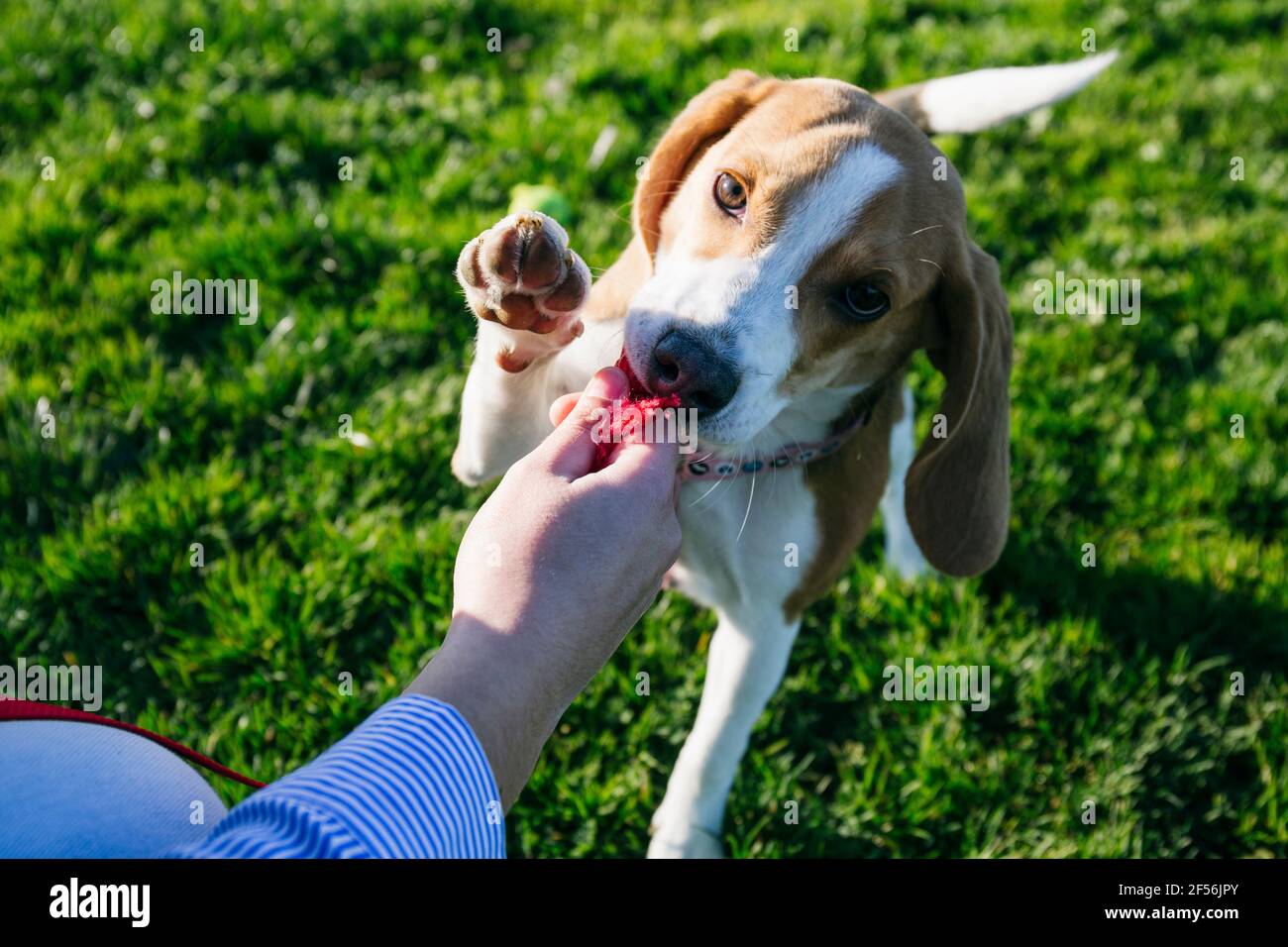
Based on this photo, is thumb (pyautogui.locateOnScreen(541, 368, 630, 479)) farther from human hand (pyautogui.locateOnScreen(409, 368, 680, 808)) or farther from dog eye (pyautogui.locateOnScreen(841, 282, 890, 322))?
dog eye (pyautogui.locateOnScreen(841, 282, 890, 322))

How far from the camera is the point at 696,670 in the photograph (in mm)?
3775

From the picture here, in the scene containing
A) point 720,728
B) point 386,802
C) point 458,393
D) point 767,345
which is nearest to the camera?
point 386,802

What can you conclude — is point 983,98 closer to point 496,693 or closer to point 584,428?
point 584,428

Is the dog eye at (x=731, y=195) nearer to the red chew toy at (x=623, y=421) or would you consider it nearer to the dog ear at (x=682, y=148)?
the dog ear at (x=682, y=148)

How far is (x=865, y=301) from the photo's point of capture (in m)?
2.73

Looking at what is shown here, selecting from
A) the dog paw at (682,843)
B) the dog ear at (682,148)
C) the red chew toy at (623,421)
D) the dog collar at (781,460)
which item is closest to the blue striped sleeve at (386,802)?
the red chew toy at (623,421)

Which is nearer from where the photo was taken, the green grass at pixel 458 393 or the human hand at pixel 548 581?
the human hand at pixel 548 581

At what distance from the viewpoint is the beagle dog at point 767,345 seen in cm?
247

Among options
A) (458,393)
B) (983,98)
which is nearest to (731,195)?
(983,98)

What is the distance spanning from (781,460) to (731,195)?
2.50 ft

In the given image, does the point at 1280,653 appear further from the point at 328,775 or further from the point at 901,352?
the point at 328,775

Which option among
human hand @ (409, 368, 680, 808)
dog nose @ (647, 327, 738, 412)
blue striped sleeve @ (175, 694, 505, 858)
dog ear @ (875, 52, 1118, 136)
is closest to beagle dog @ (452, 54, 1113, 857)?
dog nose @ (647, 327, 738, 412)

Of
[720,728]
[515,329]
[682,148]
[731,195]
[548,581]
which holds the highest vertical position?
[682,148]
